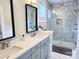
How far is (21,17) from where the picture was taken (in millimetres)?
2266

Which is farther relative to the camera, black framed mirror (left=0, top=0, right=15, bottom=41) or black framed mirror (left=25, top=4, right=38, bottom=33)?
black framed mirror (left=25, top=4, right=38, bottom=33)

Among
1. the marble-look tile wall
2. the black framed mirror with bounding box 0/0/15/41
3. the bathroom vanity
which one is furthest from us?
the marble-look tile wall

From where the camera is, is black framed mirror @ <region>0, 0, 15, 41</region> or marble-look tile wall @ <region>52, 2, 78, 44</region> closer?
black framed mirror @ <region>0, 0, 15, 41</region>

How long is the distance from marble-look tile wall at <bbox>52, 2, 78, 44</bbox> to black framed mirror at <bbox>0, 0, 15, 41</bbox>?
3240 mm

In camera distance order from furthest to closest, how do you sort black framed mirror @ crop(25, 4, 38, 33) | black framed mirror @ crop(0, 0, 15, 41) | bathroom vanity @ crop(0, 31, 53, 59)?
black framed mirror @ crop(25, 4, 38, 33) < black framed mirror @ crop(0, 0, 15, 41) < bathroom vanity @ crop(0, 31, 53, 59)

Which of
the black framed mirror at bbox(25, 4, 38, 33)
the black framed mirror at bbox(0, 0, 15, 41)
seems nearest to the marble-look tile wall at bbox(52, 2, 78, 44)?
the black framed mirror at bbox(25, 4, 38, 33)

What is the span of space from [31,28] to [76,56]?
1.84 m

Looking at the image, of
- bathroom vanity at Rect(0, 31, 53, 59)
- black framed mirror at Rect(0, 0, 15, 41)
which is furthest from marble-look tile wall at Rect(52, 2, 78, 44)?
black framed mirror at Rect(0, 0, 15, 41)

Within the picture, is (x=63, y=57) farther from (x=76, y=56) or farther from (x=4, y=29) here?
(x=4, y=29)

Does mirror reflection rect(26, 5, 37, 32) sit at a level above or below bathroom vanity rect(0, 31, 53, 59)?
above

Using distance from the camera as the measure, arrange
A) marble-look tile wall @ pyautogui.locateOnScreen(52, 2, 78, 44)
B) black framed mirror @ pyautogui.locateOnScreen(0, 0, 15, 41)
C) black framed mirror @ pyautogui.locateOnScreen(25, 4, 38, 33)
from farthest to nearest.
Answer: marble-look tile wall @ pyautogui.locateOnScreen(52, 2, 78, 44), black framed mirror @ pyautogui.locateOnScreen(25, 4, 38, 33), black framed mirror @ pyautogui.locateOnScreen(0, 0, 15, 41)

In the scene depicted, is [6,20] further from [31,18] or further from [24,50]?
[31,18]

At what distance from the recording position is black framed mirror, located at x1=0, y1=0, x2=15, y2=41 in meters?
1.65

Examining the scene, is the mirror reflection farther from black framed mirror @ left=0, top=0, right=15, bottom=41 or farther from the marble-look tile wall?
the marble-look tile wall
